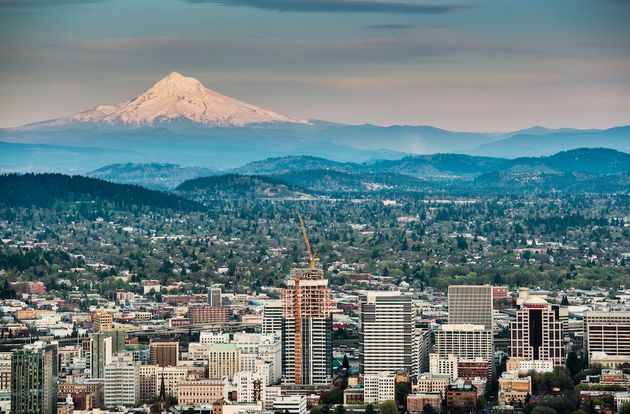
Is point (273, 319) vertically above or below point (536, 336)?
above

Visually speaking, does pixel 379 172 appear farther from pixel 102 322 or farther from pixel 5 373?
pixel 5 373

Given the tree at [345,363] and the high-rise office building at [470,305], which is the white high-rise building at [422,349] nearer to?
the tree at [345,363]

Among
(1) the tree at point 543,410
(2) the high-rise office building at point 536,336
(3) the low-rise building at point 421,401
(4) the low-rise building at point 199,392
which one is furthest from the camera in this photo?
(2) the high-rise office building at point 536,336

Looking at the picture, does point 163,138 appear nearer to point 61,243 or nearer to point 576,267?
point 61,243

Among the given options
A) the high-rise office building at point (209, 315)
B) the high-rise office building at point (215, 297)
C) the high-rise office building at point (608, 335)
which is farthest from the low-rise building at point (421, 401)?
the high-rise office building at point (215, 297)

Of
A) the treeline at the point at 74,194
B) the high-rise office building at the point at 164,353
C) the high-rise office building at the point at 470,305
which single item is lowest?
the high-rise office building at the point at 164,353

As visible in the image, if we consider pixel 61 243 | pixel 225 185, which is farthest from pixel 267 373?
pixel 225 185

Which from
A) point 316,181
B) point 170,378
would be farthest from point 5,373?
point 316,181
